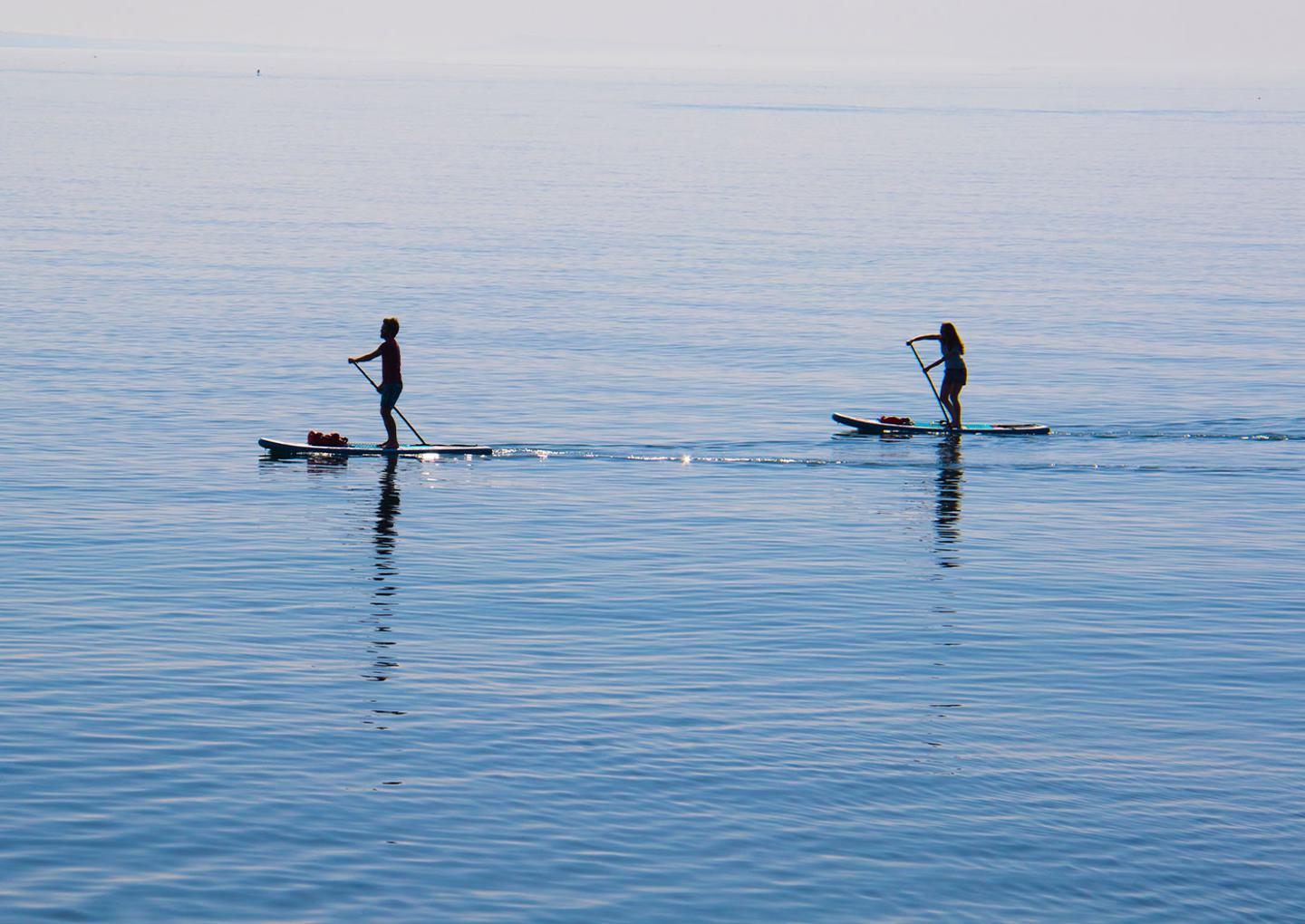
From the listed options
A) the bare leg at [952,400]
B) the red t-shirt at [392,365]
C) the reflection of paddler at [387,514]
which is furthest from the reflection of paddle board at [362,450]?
the bare leg at [952,400]

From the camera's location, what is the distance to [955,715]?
19.9 m

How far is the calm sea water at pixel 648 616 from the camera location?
53.1 feet

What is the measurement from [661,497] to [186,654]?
1154 cm

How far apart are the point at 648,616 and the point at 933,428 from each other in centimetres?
1498

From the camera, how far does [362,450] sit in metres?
34.2

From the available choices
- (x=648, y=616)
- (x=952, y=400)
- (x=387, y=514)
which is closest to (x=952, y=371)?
(x=952, y=400)

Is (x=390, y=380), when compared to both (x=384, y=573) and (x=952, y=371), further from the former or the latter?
(x=952, y=371)

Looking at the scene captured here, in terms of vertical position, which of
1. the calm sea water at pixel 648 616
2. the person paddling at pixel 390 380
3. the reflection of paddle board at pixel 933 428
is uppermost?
the person paddling at pixel 390 380

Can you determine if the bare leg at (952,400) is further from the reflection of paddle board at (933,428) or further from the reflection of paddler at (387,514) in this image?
the reflection of paddler at (387,514)

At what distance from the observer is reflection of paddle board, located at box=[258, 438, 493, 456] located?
33906 millimetres

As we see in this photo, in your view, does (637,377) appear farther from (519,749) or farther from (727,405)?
(519,749)

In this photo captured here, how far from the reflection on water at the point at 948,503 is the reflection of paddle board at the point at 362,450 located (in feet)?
26.9

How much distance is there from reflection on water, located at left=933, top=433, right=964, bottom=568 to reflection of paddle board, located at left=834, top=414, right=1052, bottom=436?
342mm

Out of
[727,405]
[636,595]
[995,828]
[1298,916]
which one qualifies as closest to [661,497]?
[636,595]
